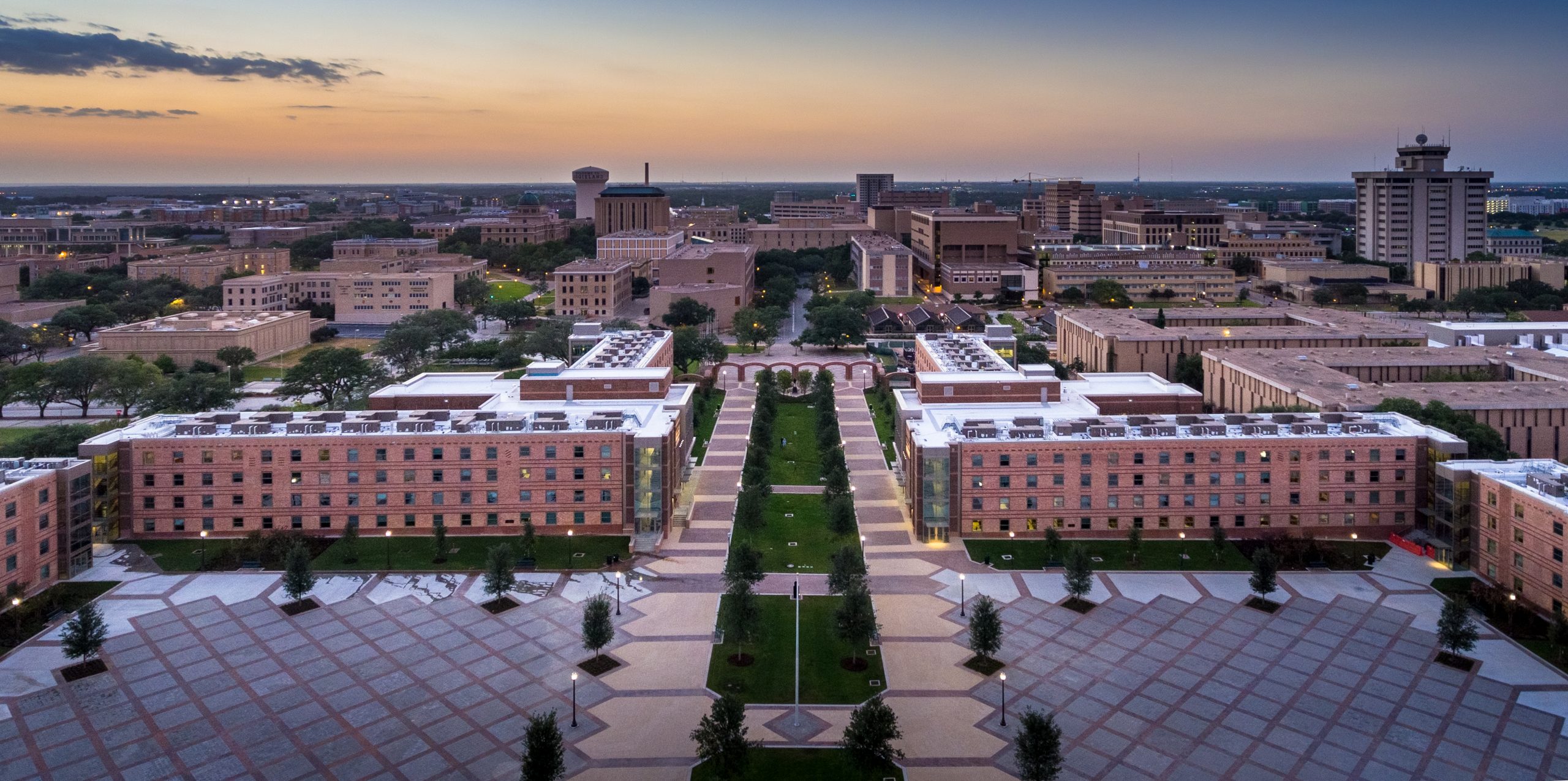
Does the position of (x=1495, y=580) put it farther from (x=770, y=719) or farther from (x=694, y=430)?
(x=694, y=430)

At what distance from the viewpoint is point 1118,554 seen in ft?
130

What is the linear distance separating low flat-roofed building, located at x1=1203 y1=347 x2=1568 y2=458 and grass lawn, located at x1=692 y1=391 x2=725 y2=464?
28.9m

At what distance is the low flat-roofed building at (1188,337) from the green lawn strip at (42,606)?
58742 mm

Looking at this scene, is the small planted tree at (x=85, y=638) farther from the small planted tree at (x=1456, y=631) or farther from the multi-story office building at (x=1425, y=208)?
the multi-story office building at (x=1425, y=208)

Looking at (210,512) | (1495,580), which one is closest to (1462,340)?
(1495,580)

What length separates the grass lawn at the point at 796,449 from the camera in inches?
2032

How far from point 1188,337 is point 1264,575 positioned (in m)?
42.7

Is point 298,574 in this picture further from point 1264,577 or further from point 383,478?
point 1264,577

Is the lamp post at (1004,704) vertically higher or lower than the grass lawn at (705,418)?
lower

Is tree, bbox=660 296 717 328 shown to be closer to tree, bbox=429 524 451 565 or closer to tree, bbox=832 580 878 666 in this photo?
tree, bbox=429 524 451 565

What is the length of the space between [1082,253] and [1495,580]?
10784 centimetres

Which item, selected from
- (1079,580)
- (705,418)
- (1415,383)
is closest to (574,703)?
(1079,580)

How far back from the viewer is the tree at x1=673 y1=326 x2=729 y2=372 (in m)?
80.9

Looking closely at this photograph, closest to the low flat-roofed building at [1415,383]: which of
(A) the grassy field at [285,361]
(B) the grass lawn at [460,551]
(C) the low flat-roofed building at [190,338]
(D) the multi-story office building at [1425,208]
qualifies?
(B) the grass lawn at [460,551]
